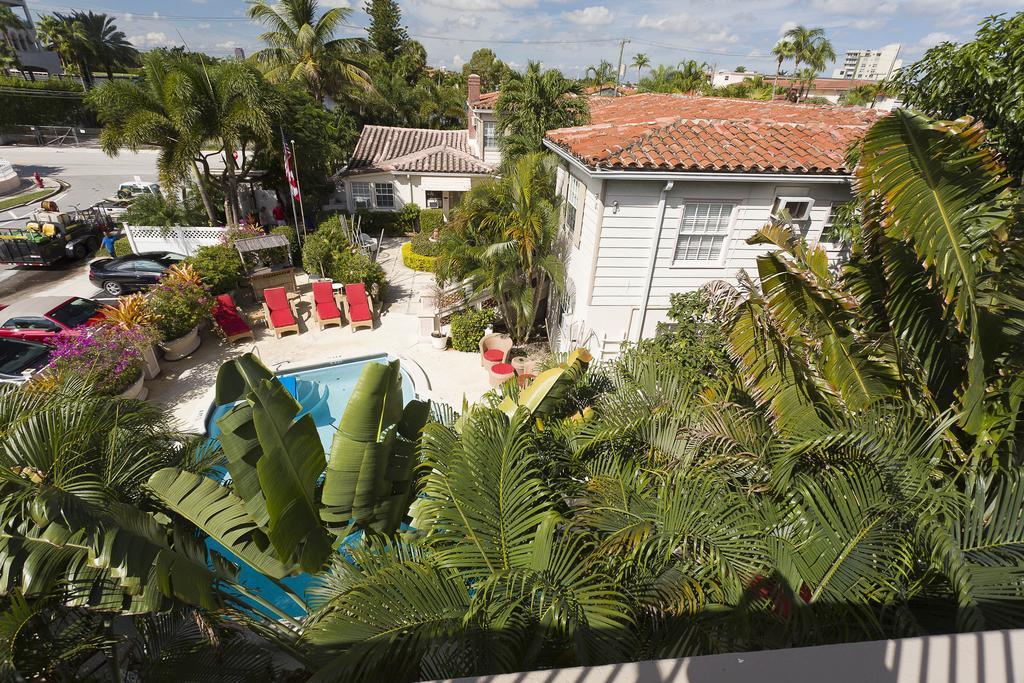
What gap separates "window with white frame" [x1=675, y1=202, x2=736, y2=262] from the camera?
970cm

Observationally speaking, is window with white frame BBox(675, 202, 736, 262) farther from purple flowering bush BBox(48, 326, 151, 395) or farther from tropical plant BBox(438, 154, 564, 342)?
purple flowering bush BBox(48, 326, 151, 395)

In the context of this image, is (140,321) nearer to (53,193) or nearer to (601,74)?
(53,193)

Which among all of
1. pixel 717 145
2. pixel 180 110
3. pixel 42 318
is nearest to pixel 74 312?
pixel 42 318

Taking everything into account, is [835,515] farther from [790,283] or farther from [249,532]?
[249,532]

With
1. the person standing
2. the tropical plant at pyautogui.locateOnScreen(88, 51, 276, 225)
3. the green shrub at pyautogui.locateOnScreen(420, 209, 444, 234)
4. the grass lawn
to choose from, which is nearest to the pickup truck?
the person standing

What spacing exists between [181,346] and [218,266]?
10.9ft

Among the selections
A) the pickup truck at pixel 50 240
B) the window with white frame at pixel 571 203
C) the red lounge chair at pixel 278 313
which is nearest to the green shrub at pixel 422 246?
the red lounge chair at pixel 278 313

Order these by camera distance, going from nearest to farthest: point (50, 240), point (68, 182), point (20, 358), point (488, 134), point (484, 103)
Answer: point (20, 358), point (50, 240), point (484, 103), point (488, 134), point (68, 182)

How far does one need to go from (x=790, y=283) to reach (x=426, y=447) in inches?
143

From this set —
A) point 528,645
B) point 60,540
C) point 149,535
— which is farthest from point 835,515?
point 60,540

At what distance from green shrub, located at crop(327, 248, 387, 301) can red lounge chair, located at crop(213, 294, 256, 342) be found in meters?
3.29

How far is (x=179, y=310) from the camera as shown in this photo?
11.5 meters

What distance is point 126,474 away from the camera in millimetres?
4129

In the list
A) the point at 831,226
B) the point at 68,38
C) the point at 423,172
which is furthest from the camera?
the point at 68,38
